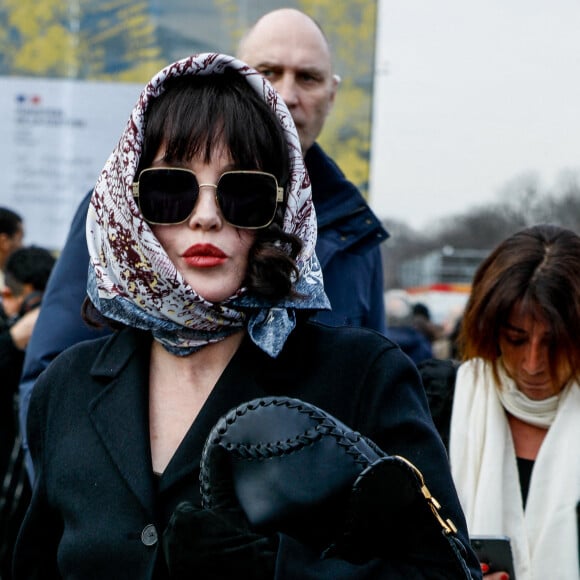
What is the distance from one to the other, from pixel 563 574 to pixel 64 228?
5.11 m

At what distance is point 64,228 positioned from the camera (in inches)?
299

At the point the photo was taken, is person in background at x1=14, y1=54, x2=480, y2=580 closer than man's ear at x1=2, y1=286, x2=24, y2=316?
Yes

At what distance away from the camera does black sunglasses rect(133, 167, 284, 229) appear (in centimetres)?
206

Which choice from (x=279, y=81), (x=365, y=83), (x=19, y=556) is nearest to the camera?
(x=19, y=556)

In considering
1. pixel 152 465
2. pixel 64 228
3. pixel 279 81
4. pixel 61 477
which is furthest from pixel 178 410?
pixel 64 228

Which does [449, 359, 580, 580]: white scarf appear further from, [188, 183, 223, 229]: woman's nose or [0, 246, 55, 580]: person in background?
[0, 246, 55, 580]: person in background

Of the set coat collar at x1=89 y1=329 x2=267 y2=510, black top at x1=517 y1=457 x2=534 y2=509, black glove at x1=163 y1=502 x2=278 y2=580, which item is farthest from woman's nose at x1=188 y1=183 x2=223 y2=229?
black top at x1=517 y1=457 x2=534 y2=509

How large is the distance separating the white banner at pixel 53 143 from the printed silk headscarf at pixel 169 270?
547 cm

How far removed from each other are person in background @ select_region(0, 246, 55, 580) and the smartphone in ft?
8.46

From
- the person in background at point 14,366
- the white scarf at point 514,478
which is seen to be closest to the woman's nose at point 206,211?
the white scarf at point 514,478

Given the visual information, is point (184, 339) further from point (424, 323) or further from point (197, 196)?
point (424, 323)

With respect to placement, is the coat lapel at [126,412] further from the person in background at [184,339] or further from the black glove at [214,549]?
the black glove at [214,549]

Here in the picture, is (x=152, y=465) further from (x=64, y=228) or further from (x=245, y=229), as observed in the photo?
(x=64, y=228)

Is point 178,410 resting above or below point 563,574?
above
